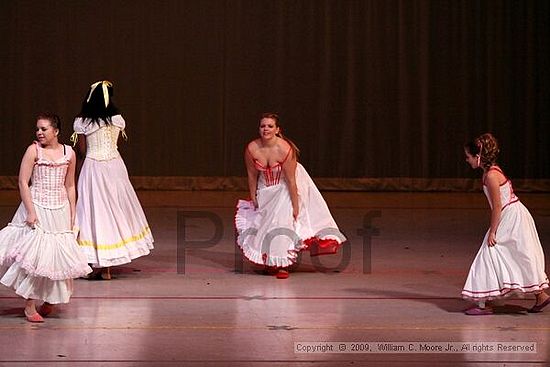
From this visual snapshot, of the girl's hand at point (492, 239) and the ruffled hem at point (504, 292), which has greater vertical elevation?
the girl's hand at point (492, 239)

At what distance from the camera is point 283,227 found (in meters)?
8.39

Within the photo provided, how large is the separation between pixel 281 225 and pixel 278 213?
0.09m

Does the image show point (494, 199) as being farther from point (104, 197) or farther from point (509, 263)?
point (104, 197)

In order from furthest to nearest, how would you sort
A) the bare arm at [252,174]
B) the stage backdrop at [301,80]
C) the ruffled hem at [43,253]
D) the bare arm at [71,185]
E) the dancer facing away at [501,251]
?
the stage backdrop at [301,80] < the bare arm at [252,174] < the dancer facing away at [501,251] < the bare arm at [71,185] < the ruffled hem at [43,253]

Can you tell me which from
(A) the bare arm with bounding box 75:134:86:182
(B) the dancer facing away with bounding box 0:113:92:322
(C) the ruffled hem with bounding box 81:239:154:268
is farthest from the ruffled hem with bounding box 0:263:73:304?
(A) the bare arm with bounding box 75:134:86:182

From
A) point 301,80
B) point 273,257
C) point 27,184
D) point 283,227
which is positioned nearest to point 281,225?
point 283,227

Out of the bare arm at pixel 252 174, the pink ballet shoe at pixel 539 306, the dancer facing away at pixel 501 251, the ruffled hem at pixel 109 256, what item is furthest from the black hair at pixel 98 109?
the pink ballet shoe at pixel 539 306

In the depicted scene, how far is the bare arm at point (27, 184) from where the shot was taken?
6512 mm

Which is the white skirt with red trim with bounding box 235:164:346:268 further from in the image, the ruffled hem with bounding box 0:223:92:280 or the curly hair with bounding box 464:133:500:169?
the ruffled hem with bounding box 0:223:92:280

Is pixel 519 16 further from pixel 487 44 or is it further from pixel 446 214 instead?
pixel 446 214

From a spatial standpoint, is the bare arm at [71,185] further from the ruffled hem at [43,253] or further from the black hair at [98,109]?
the black hair at [98,109]

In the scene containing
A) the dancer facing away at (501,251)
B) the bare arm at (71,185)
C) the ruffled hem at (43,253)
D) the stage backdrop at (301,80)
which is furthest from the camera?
the stage backdrop at (301,80)

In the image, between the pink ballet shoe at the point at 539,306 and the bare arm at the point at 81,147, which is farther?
the bare arm at the point at 81,147

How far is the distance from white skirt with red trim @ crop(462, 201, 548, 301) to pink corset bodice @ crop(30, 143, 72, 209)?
2474mm
